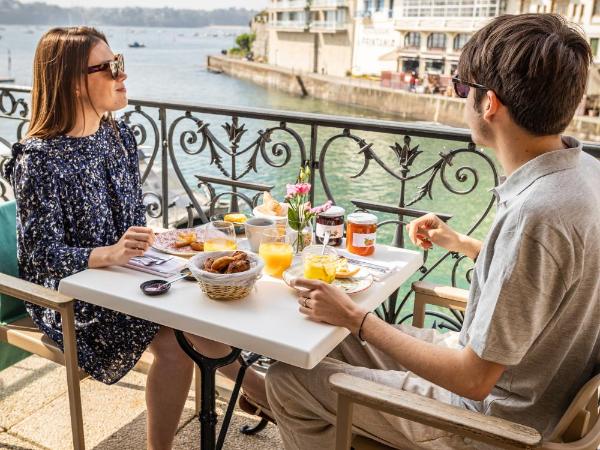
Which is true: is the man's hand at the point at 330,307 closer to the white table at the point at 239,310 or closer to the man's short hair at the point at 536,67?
the white table at the point at 239,310

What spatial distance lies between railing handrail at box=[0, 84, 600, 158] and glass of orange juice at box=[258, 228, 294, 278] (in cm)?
103

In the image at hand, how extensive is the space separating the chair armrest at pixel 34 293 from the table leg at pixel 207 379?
0.39 metres

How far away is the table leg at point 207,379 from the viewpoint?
1974mm

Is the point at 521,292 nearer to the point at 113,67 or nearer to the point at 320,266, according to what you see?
the point at 320,266

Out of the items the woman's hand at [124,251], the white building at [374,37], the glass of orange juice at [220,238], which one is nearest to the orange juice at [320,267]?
the glass of orange juice at [220,238]

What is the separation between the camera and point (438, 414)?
4.65ft

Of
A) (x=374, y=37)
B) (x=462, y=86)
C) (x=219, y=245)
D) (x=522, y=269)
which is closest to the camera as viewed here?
(x=522, y=269)

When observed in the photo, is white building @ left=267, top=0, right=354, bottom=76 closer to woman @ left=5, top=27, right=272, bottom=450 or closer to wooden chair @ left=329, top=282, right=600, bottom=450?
woman @ left=5, top=27, right=272, bottom=450

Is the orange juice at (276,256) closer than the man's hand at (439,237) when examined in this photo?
Yes

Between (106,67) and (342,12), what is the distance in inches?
2695

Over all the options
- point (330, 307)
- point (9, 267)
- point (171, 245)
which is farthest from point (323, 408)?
point (9, 267)

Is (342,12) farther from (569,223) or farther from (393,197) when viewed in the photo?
(569,223)

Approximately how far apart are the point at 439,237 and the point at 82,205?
1361 mm

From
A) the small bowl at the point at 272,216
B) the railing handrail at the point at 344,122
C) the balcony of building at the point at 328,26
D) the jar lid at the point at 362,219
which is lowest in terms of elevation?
the small bowl at the point at 272,216
